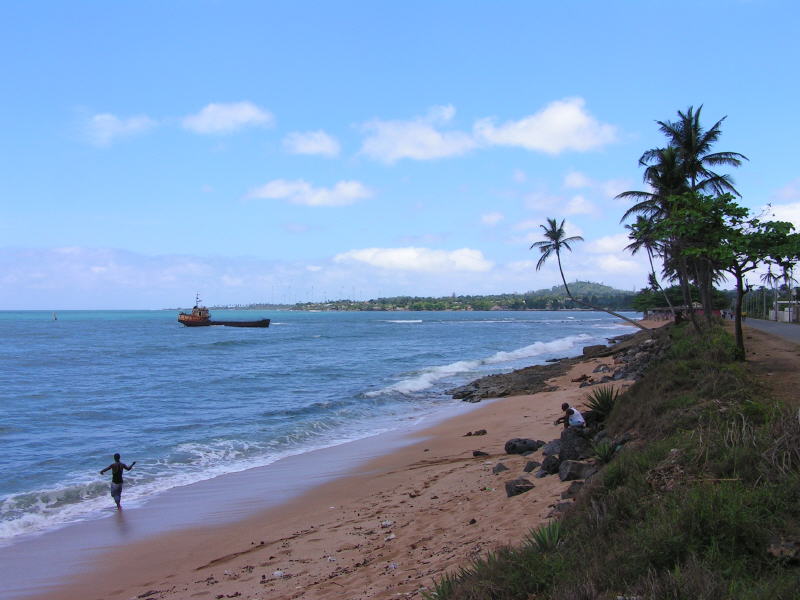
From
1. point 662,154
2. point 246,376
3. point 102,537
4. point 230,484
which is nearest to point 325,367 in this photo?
point 246,376

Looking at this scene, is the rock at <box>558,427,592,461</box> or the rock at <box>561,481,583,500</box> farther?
the rock at <box>558,427,592,461</box>

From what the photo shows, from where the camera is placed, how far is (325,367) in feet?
124

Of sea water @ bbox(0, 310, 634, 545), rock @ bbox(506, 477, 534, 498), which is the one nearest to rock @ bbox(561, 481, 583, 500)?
rock @ bbox(506, 477, 534, 498)

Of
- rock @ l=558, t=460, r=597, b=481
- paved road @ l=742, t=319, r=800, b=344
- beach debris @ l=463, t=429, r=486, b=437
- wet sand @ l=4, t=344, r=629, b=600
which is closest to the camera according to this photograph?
wet sand @ l=4, t=344, r=629, b=600

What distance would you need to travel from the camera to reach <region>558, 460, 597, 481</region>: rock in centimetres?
816

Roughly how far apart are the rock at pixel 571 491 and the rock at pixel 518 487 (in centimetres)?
81

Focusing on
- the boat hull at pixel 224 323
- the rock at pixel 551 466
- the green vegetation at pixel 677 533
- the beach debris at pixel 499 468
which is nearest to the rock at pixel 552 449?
the beach debris at pixel 499 468

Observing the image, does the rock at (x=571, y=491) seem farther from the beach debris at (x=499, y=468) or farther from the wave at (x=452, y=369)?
the wave at (x=452, y=369)

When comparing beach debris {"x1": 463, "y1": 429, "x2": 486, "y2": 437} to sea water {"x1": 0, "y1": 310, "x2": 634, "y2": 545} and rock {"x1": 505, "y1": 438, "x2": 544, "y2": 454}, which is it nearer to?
rock {"x1": 505, "y1": 438, "x2": 544, "y2": 454}

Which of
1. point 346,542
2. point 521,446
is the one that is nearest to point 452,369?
point 521,446

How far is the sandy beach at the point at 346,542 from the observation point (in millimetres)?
6312

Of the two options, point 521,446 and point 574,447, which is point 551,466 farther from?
point 521,446

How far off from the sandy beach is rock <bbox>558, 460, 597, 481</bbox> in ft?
0.51

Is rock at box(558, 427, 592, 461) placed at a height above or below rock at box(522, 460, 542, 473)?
above
